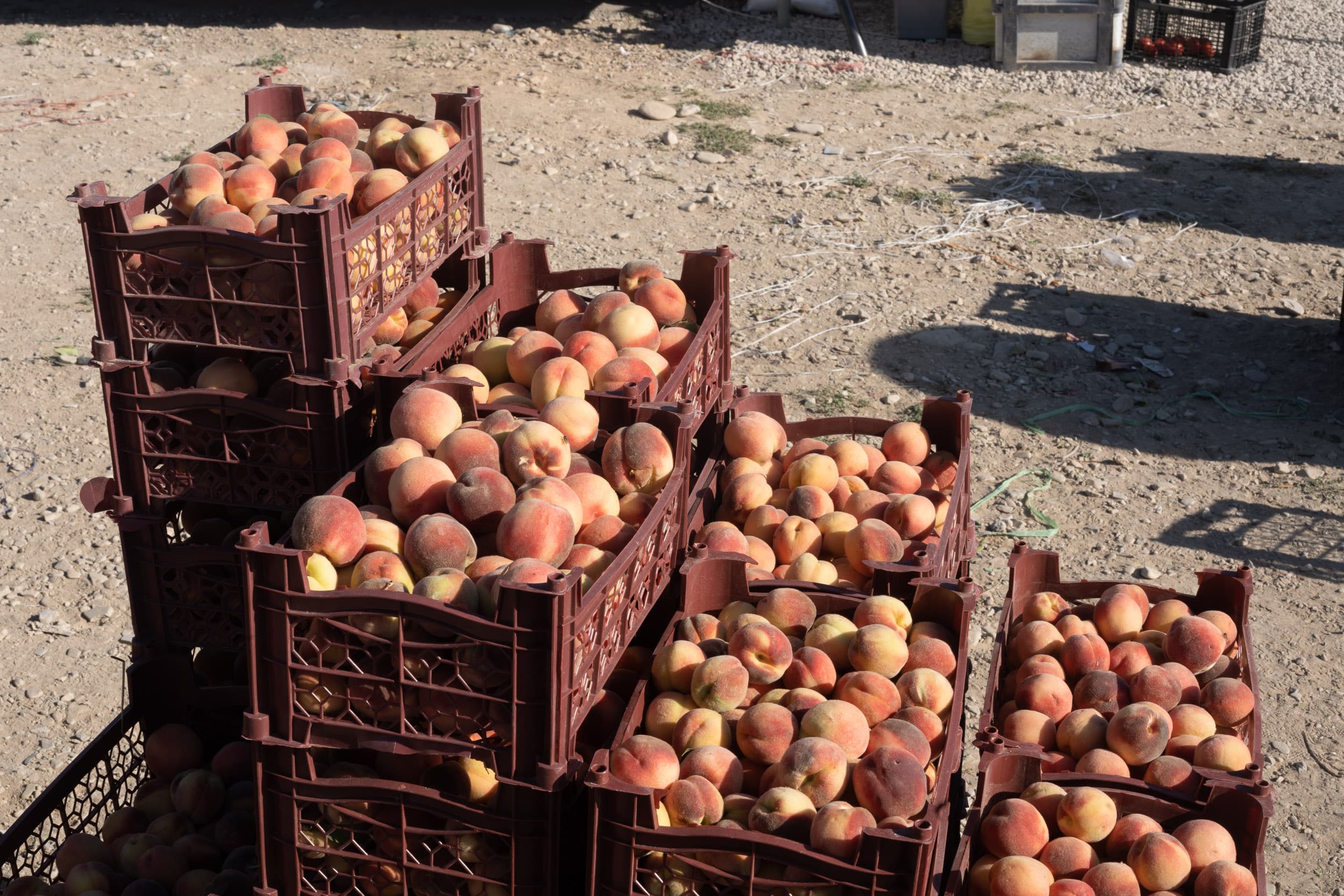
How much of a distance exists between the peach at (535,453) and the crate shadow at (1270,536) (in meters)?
3.00

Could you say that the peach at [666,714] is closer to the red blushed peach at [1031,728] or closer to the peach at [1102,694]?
the red blushed peach at [1031,728]

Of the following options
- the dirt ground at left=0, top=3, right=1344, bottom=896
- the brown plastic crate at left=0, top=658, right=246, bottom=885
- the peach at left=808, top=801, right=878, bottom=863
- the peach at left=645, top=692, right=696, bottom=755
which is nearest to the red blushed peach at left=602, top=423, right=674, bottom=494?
the peach at left=645, top=692, right=696, bottom=755

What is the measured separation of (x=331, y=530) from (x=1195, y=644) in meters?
1.79

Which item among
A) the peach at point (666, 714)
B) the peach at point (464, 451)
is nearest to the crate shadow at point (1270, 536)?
the peach at point (666, 714)

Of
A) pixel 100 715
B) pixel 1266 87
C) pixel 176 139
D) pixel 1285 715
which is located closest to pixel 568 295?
pixel 100 715

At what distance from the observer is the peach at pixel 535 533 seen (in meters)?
2.07

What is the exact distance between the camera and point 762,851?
6.01 ft

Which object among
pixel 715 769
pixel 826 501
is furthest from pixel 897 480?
pixel 715 769

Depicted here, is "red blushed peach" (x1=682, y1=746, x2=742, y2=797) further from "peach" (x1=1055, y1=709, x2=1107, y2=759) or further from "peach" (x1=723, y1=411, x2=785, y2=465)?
"peach" (x1=723, y1=411, x2=785, y2=465)

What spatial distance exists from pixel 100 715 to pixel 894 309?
13.7ft

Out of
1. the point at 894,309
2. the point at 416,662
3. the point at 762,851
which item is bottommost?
the point at 894,309

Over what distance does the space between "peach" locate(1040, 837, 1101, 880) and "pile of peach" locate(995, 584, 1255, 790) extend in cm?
22

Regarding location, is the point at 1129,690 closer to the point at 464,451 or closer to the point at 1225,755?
the point at 1225,755

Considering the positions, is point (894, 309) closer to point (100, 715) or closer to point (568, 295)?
point (568, 295)
